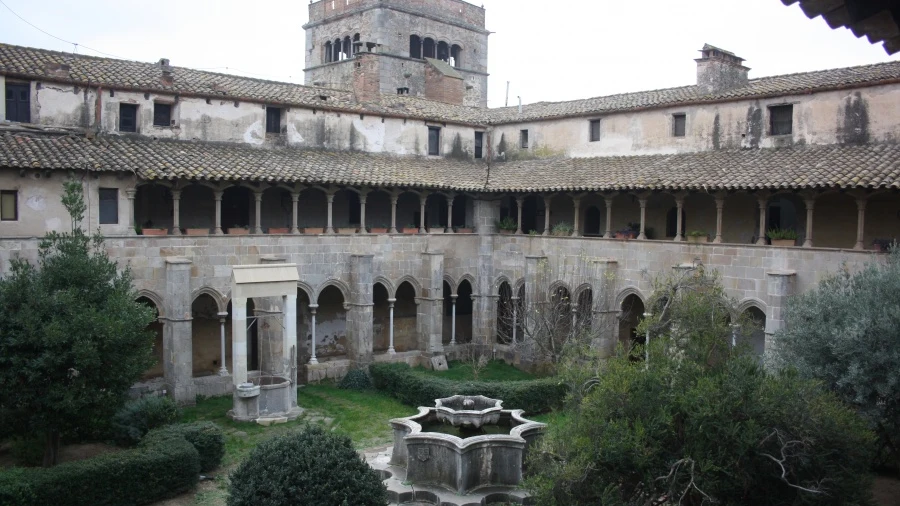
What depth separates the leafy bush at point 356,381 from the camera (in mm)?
24344

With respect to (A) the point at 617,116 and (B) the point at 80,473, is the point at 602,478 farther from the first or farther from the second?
(A) the point at 617,116

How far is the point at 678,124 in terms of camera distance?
25.4 metres

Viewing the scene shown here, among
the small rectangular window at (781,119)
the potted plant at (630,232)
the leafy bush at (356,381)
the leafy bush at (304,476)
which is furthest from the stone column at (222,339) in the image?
the small rectangular window at (781,119)

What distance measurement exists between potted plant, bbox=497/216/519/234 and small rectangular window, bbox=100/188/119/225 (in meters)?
13.1

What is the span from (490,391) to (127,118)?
1313 cm

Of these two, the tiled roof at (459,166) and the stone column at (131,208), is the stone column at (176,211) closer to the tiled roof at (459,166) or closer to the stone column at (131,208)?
the tiled roof at (459,166)

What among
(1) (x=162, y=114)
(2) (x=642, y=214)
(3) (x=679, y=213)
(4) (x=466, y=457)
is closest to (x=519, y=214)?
(2) (x=642, y=214)

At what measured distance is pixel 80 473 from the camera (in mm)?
13992

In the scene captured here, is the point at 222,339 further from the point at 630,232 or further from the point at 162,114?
the point at 630,232

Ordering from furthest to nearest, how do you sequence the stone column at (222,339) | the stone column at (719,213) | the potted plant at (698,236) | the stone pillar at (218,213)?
the stone column at (222,339) → the stone pillar at (218,213) → the potted plant at (698,236) → the stone column at (719,213)

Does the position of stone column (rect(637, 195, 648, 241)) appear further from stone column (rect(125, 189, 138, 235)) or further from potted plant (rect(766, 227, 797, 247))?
stone column (rect(125, 189, 138, 235))

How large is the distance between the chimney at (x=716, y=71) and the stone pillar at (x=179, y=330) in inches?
660

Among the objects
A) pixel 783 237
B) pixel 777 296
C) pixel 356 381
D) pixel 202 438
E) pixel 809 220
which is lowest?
pixel 356 381

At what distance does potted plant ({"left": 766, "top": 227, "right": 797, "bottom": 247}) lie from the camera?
20797 mm
